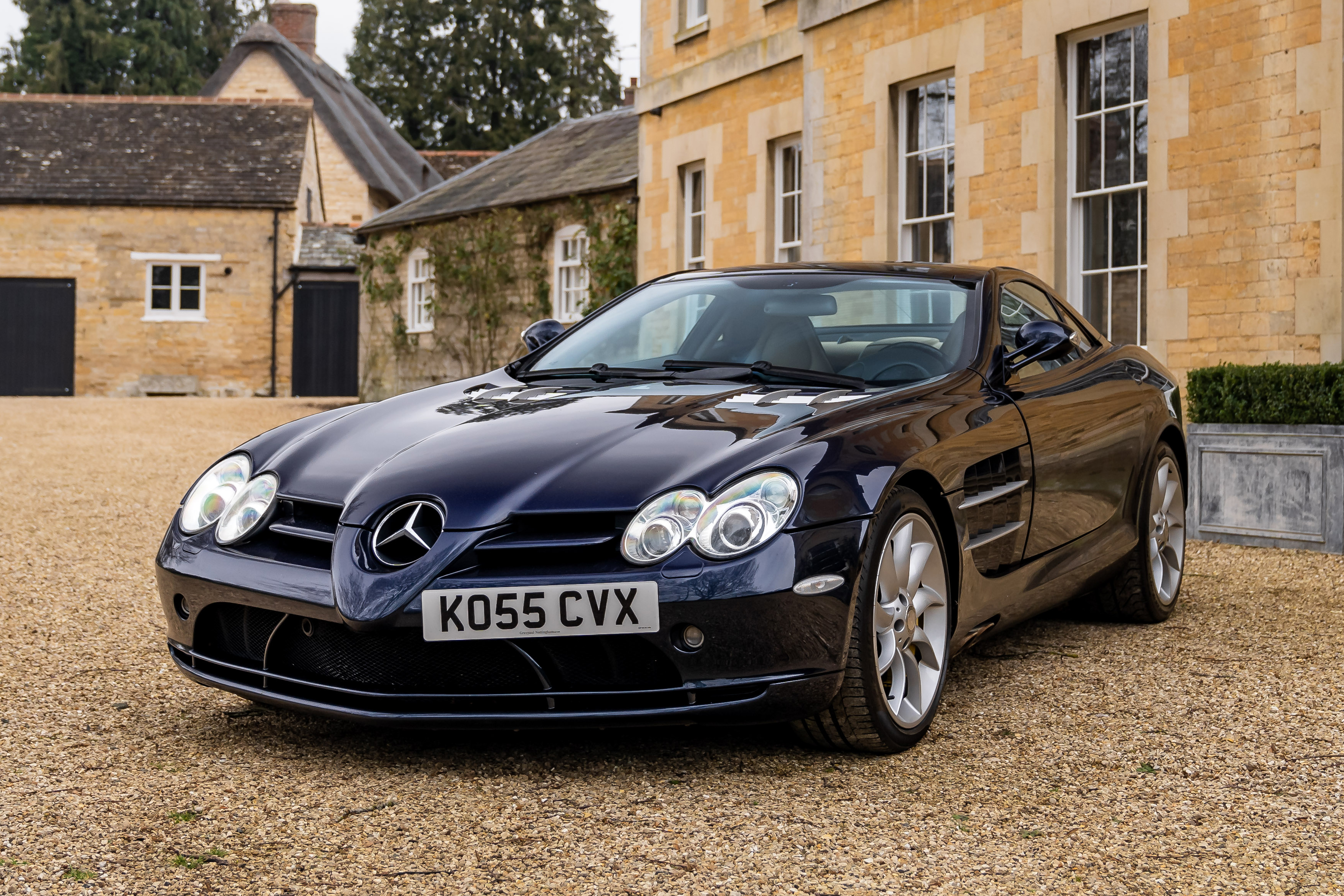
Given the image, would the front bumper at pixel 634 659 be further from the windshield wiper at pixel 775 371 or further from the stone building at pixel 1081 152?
the stone building at pixel 1081 152

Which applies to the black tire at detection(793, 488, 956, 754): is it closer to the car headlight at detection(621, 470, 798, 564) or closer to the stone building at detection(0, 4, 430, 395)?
the car headlight at detection(621, 470, 798, 564)

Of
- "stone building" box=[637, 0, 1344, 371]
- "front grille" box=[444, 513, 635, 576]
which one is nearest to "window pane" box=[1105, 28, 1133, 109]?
"stone building" box=[637, 0, 1344, 371]

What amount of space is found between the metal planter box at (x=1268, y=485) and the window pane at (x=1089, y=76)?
138 inches

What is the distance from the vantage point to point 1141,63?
10.4 meters

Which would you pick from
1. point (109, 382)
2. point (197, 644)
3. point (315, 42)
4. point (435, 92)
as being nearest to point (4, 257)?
point (109, 382)

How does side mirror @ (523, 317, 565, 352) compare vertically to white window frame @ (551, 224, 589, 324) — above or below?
below

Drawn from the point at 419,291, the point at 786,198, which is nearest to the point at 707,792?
the point at 786,198

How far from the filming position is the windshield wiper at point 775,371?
4.12 metres

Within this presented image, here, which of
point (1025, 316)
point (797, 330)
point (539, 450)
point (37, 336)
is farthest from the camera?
point (37, 336)

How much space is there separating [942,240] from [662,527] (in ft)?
32.6

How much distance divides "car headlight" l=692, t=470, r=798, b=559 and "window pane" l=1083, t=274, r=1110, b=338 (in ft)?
26.5

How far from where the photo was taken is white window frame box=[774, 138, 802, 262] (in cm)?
1527

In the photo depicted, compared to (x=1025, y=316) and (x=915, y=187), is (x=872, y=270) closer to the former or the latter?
(x=1025, y=316)

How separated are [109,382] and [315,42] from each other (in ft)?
68.5
